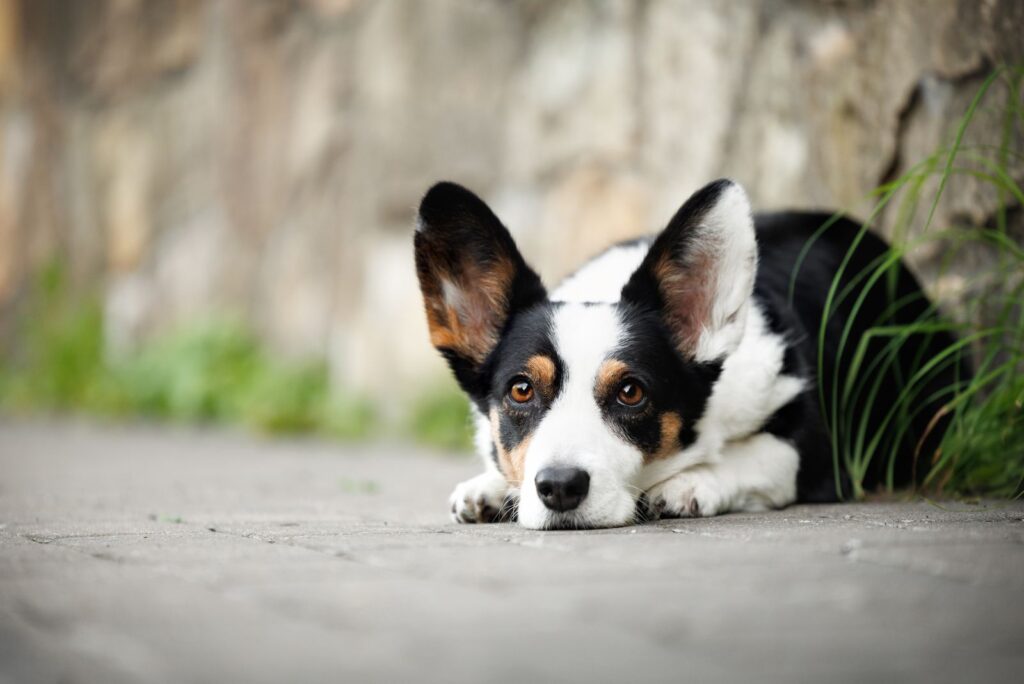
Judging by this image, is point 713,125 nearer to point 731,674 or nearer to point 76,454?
point 76,454

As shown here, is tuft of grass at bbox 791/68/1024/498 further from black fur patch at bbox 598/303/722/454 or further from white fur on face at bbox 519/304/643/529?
white fur on face at bbox 519/304/643/529

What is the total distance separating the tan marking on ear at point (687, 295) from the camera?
316 cm

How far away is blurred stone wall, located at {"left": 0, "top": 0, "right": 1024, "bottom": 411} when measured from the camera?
15.2 ft

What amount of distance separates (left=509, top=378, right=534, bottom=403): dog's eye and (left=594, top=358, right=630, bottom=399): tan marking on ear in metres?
0.17

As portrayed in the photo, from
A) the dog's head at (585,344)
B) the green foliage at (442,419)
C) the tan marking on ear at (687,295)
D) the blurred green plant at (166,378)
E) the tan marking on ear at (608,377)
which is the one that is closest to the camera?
the dog's head at (585,344)

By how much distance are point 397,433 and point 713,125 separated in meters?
3.07

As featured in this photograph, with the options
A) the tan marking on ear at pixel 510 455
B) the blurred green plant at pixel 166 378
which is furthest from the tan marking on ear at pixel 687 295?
the blurred green plant at pixel 166 378

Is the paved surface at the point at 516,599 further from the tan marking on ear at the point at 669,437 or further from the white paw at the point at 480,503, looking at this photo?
the tan marking on ear at the point at 669,437

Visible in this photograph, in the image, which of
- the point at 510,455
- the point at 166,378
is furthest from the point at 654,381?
the point at 166,378

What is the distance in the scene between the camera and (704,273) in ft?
10.4

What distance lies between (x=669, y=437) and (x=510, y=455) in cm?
42

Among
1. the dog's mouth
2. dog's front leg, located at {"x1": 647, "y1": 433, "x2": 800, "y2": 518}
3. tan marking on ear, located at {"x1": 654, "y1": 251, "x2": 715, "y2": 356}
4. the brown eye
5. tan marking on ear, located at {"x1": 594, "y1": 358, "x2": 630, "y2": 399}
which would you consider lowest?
the dog's mouth

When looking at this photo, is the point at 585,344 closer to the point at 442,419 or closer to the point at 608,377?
the point at 608,377

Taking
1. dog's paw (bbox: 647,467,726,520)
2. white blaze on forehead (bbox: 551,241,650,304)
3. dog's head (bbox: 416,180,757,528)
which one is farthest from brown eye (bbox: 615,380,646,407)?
white blaze on forehead (bbox: 551,241,650,304)
